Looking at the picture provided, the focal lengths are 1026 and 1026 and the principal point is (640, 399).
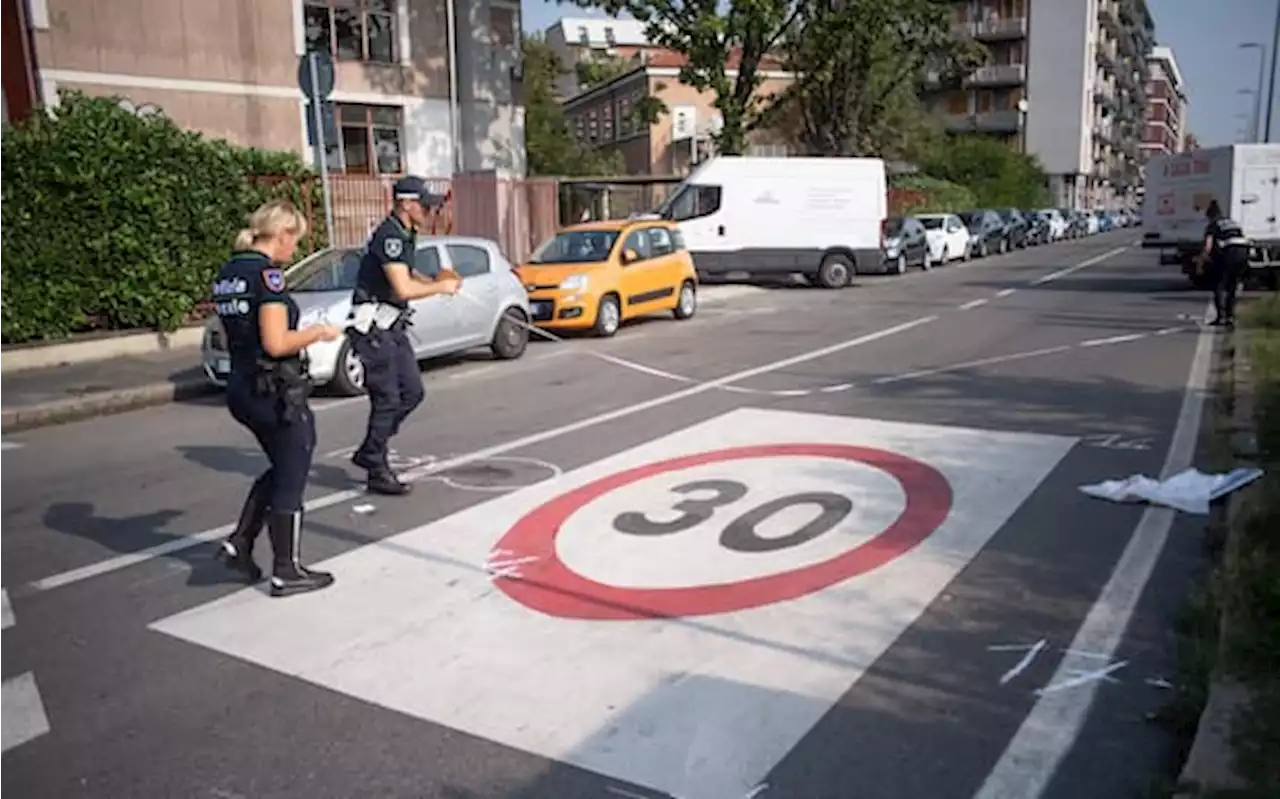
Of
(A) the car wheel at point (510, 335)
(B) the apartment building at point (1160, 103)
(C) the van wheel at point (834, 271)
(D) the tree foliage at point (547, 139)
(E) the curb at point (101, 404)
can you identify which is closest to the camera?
(E) the curb at point (101, 404)

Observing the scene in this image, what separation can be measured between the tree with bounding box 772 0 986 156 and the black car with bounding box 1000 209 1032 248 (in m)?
6.47

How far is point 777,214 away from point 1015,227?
24191 millimetres

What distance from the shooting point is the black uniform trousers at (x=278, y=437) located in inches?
195

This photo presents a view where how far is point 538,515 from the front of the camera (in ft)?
20.7

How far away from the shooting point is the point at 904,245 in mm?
30516

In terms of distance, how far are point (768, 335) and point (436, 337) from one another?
5.49 meters

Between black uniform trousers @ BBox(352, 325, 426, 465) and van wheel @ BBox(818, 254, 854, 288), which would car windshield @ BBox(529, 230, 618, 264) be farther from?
van wheel @ BBox(818, 254, 854, 288)

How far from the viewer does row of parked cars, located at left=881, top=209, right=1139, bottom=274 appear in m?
30.3

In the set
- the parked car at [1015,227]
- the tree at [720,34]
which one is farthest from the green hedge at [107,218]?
the parked car at [1015,227]

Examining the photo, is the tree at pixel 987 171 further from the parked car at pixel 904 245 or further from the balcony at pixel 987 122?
the parked car at pixel 904 245

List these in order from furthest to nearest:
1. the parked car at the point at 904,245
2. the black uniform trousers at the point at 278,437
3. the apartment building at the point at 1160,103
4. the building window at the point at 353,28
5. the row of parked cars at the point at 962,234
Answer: the apartment building at the point at 1160,103 → the row of parked cars at the point at 962,234 → the parked car at the point at 904,245 → the building window at the point at 353,28 → the black uniform trousers at the point at 278,437

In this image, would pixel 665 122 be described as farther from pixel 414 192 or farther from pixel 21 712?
pixel 21 712

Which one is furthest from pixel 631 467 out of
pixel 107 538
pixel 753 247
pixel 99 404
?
pixel 753 247

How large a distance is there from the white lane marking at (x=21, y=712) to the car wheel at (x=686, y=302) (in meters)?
14.5
